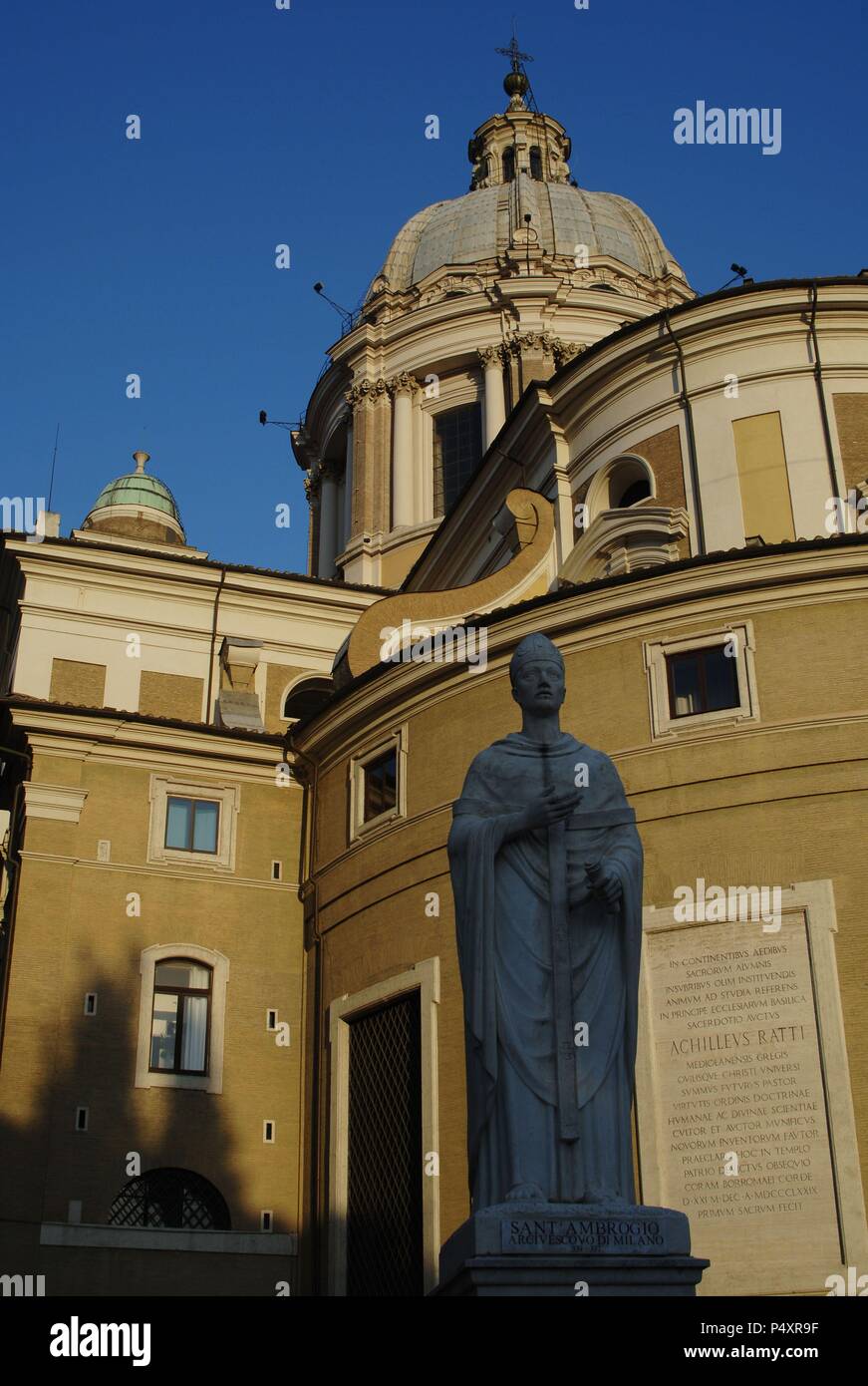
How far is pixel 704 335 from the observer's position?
25.8 meters

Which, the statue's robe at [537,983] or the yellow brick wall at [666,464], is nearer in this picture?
the statue's robe at [537,983]

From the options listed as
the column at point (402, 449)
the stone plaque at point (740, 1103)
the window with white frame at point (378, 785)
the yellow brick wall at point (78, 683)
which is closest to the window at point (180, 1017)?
the window with white frame at point (378, 785)

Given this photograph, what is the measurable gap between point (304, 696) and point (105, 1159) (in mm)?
10877

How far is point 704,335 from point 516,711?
7.81 m

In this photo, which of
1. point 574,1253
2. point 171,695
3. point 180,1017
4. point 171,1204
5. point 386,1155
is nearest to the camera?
point 574,1253

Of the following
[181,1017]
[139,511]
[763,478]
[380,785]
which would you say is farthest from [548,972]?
[139,511]

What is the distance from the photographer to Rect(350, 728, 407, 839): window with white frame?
2320cm

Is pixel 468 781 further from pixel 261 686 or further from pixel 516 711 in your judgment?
pixel 261 686

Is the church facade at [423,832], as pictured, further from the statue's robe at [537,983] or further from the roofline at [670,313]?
the statue's robe at [537,983]

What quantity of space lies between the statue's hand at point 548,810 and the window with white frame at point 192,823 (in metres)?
18.6

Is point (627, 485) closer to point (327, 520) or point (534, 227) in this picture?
point (327, 520)

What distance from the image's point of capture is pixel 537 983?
24.0ft

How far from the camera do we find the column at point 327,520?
144 feet
